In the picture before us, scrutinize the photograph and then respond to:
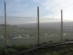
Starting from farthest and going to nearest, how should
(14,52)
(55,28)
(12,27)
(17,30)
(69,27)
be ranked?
(69,27), (55,28), (17,30), (12,27), (14,52)

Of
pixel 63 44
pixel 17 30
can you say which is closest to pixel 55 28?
pixel 63 44

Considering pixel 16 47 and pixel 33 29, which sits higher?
pixel 33 29

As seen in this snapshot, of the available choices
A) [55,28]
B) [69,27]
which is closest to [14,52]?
[55,28]

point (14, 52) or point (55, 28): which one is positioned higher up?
point (55, 28)

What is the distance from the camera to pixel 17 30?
1116 centimetres

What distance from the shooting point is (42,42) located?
37.6 ft

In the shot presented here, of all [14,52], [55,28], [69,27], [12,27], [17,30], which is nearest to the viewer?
[14,52]

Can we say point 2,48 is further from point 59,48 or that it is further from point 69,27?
point 69,27

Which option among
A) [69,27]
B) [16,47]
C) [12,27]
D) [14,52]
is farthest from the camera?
[69,27]

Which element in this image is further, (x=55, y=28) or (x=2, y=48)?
(x=55, y=28)

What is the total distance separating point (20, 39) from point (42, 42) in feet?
5.18

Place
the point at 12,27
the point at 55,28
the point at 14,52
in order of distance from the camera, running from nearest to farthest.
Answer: the point at 14,52 → the point at 12,27 → the point at 55,28

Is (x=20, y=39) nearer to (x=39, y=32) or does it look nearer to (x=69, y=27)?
(x=39, y=32)

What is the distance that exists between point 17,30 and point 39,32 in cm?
144
